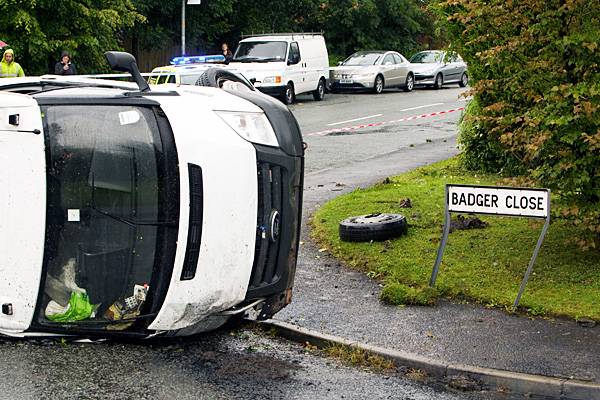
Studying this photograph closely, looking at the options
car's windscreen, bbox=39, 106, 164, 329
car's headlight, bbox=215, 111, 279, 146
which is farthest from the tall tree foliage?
car's windscreen, bbox=39, 106, 164, 329

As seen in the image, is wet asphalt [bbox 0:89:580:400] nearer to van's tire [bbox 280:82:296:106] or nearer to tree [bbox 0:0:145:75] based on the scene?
tree [bbox 0:0:145:75]

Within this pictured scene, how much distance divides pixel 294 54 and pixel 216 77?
2240 centimetres

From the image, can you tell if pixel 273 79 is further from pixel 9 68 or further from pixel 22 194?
pixel 22 194

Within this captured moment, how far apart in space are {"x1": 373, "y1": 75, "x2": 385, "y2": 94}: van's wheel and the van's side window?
4.91m

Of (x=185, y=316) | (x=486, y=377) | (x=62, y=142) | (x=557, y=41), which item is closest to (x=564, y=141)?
(x=557, y=41)

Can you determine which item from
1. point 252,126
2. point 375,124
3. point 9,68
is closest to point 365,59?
point 375,124

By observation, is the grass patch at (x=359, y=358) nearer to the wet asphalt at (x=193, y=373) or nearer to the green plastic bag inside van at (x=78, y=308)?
the wet asphalt at (x=193, y=373)

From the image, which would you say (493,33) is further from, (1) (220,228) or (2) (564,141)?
(1) (220,228)

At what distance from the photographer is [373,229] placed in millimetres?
10781

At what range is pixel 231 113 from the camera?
709 cm

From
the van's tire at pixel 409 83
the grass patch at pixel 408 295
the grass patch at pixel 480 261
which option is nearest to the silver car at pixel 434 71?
the van's tire at pixel 409 83

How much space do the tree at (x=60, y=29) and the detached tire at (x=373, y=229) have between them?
16.7 m

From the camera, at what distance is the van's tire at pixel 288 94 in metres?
30.1

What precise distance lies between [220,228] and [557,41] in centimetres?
369
